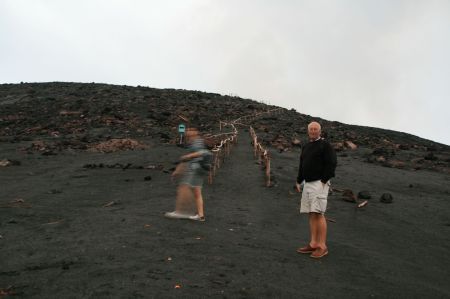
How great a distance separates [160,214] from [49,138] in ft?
58.3

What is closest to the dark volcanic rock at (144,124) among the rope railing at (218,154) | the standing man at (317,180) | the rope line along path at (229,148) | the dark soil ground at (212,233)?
the rope line along path at (229,148)

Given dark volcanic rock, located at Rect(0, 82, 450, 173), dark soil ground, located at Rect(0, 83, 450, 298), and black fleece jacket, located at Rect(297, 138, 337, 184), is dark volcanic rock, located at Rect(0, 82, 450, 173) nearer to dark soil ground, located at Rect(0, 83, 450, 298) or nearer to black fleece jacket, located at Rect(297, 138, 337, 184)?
dark soil ground, located at Rect(0, 83, 450, 298)

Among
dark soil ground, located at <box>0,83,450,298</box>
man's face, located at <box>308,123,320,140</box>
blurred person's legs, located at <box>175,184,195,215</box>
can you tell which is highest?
man's face, located at <box>308,123,320,140</box>

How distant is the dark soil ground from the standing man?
0.35 metres

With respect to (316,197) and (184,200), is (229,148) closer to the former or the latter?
(184,200)

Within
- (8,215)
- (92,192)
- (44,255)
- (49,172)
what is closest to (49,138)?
(49,172)

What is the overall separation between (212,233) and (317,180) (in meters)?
2.21

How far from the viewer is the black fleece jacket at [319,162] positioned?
651cm

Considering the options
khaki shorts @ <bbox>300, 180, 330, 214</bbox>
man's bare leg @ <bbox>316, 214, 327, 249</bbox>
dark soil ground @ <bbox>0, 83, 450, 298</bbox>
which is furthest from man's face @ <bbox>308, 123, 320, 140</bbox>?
dark soil ground @ <bbox>0, 83, 450, 298</bbox>

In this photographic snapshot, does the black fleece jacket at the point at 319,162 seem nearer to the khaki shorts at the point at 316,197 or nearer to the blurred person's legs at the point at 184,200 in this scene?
the khaki shorts at the point at 316,197

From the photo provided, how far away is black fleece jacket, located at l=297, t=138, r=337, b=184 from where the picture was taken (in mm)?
6508

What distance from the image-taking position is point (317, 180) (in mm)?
6594

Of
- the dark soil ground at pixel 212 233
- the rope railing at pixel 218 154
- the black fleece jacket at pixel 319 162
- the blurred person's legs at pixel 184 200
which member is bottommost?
the dark soil ground at pixel 212 233

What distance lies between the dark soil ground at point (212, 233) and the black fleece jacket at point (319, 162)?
116cm
